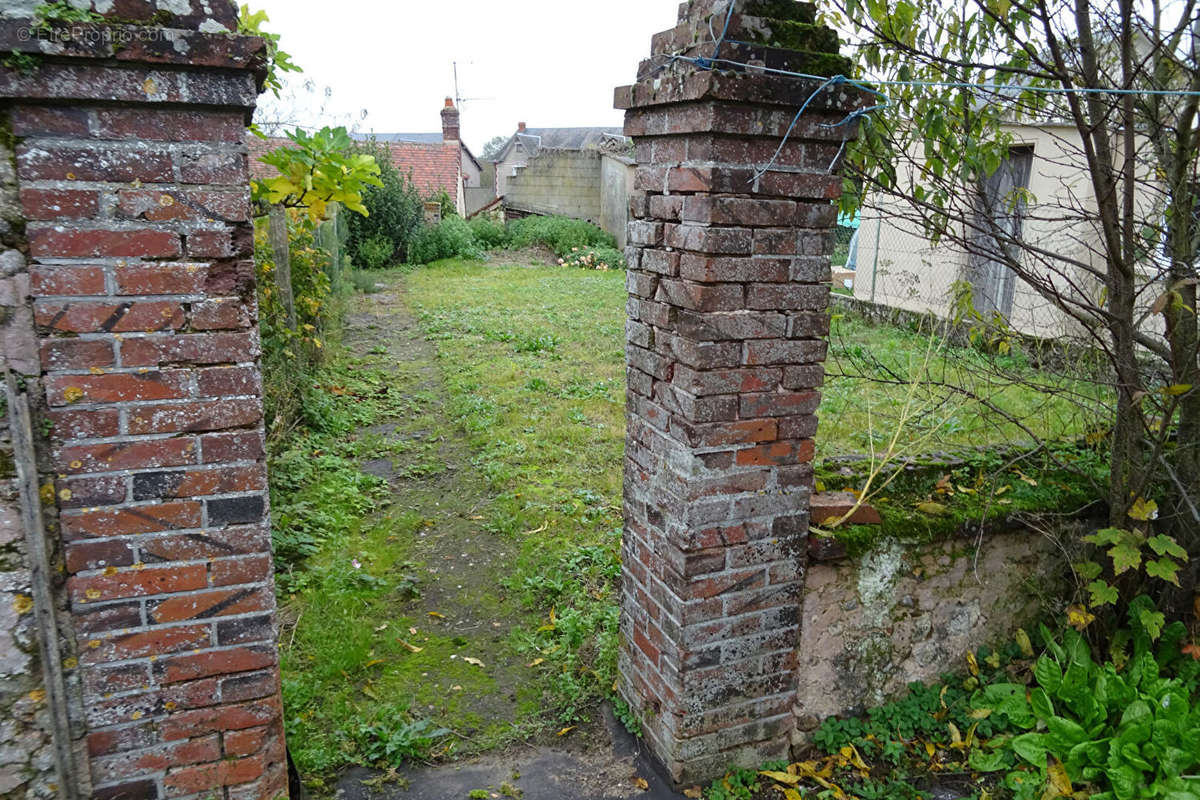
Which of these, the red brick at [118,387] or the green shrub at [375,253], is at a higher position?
the red brick at [118,387]

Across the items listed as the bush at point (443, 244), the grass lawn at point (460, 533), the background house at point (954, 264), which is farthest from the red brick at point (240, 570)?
the bush at point (443, 244)

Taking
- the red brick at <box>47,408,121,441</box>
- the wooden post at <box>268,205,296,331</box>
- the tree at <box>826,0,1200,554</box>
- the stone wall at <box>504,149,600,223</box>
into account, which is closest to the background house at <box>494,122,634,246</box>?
the stone wall at <box>504,149,600,223</box>

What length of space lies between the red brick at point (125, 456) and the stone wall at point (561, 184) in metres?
20.9

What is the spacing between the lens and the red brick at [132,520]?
1971 mm

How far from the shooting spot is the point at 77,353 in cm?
188

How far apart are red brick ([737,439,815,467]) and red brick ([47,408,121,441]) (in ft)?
5.99

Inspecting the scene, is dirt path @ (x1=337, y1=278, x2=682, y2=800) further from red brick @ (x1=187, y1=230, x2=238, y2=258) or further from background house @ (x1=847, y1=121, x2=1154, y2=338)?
background house @ (x1=847, y1=121, x2=1154, y2=338)

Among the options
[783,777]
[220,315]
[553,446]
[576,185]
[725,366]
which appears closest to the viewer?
[220,315]

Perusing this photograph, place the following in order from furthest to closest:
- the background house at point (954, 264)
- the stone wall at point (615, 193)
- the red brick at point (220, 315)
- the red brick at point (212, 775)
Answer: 1. the stone wall at point (615, 193)
2. the background house at point (954, 264)
3. the red brick at point (212, 775)
4. the red brick at point (220, 315)

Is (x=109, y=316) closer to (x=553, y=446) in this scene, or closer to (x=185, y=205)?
(x=185, y=205)

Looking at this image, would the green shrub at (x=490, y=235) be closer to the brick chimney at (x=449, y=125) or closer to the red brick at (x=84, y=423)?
the brick chimney at (x=449, y=125)

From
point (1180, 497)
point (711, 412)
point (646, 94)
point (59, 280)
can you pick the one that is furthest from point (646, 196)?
point (1180, 497)

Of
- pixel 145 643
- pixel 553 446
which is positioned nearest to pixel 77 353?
pixel 145 643

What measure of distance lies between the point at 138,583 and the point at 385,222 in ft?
56.5
